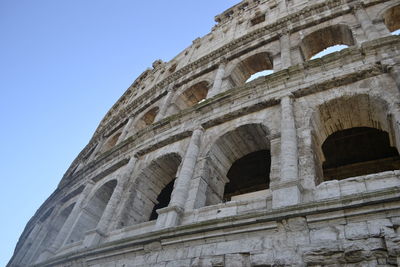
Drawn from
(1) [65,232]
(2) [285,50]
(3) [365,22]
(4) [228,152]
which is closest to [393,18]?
(3) [365,22]

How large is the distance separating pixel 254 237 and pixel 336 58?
510cm

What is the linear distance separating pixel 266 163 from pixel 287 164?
4.46 metres

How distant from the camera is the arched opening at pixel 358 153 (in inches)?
374

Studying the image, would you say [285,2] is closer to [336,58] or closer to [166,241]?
[336,58]

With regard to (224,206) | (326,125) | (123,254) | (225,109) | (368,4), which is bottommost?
(123,254)

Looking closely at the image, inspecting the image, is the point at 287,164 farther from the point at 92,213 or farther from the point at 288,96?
the point at 92,213

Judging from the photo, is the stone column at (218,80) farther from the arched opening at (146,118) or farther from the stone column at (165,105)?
the arched opening at (146,118)

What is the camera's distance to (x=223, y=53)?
13.1 m

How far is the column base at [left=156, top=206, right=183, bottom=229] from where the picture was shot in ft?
22.4

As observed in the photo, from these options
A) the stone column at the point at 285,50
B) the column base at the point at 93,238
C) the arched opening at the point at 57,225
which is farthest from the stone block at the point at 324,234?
the arched opening at the point at 57,225

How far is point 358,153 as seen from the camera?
9.93 meters

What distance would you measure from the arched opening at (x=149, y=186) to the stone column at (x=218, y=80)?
9.22ft

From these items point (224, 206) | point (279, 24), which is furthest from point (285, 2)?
point (224, 206)

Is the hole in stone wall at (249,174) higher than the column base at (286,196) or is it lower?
higher
